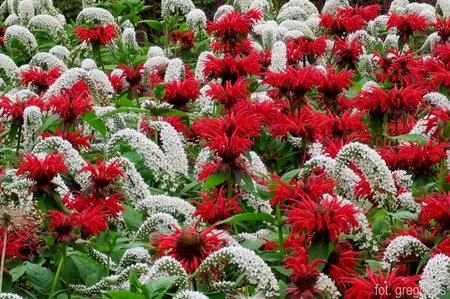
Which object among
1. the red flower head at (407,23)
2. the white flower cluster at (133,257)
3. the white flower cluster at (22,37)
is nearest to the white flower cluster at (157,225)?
the white flower cluster at (133,257)

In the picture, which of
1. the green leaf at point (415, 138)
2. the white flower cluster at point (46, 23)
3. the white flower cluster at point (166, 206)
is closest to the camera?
the white flower cluster at point (166, 206)

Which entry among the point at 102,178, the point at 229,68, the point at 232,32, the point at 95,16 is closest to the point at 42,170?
the point at 102,178

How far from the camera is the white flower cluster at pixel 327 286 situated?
2.08 meters

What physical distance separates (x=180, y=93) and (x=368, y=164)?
1.21m

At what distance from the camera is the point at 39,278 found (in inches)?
97.5

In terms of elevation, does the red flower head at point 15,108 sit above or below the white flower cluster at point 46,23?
above

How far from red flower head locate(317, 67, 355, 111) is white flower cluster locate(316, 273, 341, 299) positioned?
150 cm

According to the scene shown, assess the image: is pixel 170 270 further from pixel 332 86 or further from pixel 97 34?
pixel 97 34

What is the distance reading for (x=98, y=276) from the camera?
2.54 meters

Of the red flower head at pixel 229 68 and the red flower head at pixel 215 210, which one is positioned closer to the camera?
the red flower head at pixel 215 210

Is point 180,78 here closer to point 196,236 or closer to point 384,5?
point 196,236

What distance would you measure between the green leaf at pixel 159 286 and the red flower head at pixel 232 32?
2.19m

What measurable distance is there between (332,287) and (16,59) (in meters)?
4.08

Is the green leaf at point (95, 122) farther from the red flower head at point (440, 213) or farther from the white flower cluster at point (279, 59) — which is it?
the red flower head at point (440, 213)
